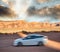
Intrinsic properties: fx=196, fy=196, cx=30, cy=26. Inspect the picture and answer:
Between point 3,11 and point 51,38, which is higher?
point 3,11

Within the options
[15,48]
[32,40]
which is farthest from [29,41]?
[15,48]

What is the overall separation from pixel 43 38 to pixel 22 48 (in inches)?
10.0

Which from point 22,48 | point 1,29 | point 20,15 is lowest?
point 22,48

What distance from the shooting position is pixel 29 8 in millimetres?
2213

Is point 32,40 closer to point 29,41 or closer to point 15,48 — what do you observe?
point 29,41

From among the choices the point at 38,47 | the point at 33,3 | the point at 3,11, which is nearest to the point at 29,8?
the point at 33,3

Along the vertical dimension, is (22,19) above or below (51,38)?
above

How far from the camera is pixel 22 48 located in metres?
2.12

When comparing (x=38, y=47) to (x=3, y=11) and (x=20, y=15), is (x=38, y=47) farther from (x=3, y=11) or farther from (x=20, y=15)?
(x=3, y=11)

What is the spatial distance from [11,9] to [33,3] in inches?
10.1

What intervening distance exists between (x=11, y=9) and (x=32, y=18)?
26 cm

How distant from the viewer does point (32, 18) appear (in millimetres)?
2189

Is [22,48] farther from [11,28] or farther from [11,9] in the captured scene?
[11,9]

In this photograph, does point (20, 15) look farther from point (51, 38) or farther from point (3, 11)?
point (51, 38)
